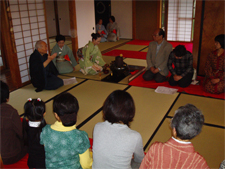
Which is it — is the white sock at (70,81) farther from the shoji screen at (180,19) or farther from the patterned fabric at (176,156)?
the shoji screen at (180,19)

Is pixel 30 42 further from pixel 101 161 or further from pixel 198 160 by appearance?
pixel 198 160

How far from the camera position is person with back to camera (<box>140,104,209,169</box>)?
1.31m

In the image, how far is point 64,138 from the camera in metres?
1.65

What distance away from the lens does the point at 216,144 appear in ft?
8.68

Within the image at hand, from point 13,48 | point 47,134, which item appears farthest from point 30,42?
point 47,134

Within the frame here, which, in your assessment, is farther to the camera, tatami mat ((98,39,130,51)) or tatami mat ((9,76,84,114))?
tatami mat ((98,39,130,51))

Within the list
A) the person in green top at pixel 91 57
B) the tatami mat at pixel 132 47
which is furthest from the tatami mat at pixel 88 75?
the tatami mat at pixel 132 47

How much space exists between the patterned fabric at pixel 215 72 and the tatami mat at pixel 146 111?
0.60 metres

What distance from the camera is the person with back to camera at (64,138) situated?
1.65m

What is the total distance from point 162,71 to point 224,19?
4.88 ft

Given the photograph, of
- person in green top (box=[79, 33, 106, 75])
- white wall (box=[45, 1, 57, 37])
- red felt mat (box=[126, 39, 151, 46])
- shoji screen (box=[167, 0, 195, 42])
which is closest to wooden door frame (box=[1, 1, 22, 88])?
person in green top (box=[79, 33, 106, 75])

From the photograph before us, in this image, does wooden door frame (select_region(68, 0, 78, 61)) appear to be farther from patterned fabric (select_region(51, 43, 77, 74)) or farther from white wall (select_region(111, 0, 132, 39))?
white wall (select_region(111, 0, 132, 39))

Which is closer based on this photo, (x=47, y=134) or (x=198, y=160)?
(x=198, y=160)

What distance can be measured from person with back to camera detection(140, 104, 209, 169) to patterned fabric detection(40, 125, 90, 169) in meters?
0.60
